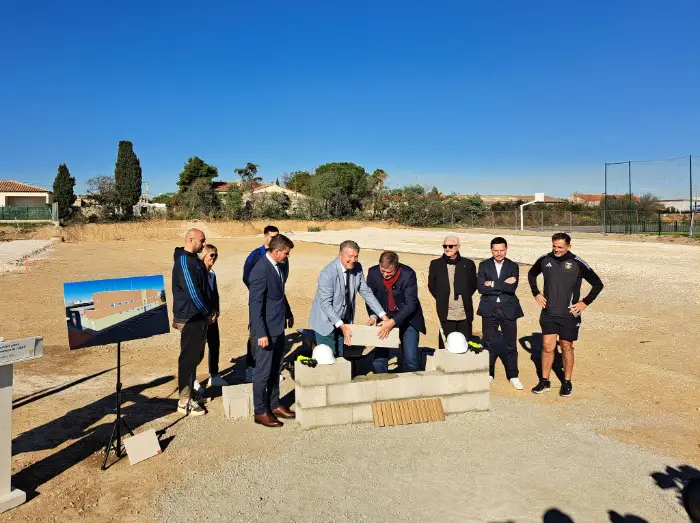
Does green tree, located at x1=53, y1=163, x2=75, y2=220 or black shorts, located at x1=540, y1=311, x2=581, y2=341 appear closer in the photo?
black shorts, located at x1=540, y1=311, x2=581, y2=341

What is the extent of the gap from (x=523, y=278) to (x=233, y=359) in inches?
424

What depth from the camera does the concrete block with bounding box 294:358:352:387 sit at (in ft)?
18.8

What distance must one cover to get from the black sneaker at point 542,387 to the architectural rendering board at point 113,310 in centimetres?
444

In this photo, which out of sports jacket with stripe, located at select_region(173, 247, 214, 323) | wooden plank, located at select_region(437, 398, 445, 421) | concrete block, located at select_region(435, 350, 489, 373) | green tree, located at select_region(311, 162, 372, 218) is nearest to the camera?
sports jacket with stripe, located at select_region(173, 247, 214, 323)

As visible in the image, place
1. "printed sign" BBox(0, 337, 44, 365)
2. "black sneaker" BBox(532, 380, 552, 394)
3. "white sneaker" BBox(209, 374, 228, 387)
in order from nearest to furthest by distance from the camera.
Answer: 1. "printed sign" BBox(0, 337, 44, 365)
2. "black sneaker" BBox(532, 380, 552, 394)
3. "white sneaker" BBox(209, 374, 228, 387)

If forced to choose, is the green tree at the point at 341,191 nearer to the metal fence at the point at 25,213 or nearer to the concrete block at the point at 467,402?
the metal fence at the point at 25,213

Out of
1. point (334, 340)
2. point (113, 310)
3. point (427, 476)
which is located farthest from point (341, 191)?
point (427, 476)

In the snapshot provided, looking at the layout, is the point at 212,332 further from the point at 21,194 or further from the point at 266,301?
the point at 21,194

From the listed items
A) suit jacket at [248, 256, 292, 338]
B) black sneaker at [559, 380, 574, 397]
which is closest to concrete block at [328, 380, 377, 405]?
suit jacket at [248, 256, 292, 338]

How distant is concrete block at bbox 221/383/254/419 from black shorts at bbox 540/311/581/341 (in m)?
3.59

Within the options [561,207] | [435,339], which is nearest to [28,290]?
[435,339]

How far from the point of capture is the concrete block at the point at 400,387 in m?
6.03

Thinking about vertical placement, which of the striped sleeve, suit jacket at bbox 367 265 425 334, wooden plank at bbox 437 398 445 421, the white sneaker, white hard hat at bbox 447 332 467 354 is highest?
the striped sleeve

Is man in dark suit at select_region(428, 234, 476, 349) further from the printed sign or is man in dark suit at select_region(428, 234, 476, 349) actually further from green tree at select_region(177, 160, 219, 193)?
green tree at select_region(177, 160, 219, 193)
